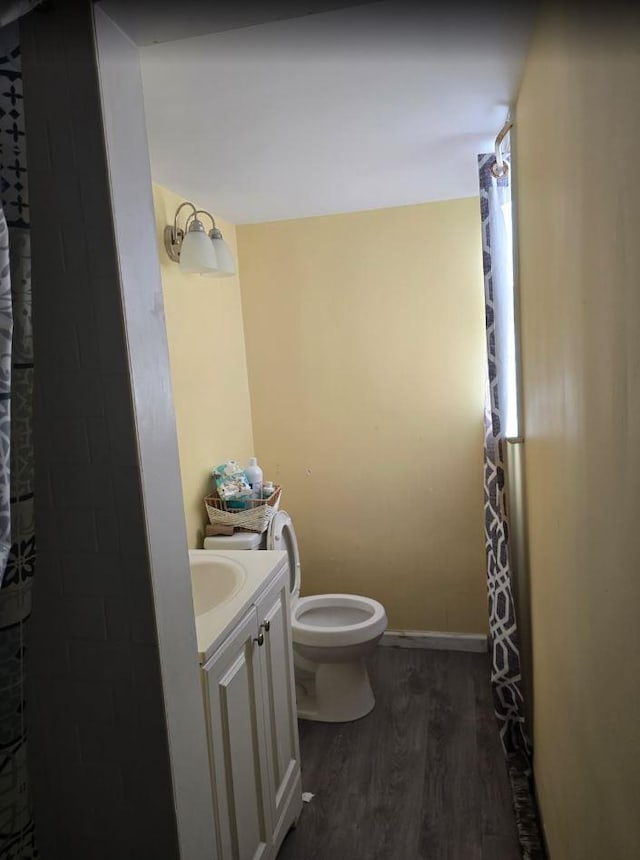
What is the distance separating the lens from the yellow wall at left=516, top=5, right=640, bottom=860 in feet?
2.47

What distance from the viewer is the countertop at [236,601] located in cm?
143

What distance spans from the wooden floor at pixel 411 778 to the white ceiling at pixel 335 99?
7.33 feet

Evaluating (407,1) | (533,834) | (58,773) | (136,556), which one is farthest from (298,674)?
(407,1)

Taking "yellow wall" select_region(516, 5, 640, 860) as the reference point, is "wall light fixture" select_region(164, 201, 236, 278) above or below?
above

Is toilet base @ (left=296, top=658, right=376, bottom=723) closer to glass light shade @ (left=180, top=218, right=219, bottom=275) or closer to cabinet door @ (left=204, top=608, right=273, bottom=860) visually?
cabinet door @ (left=204, top=608, right=273, bottom=860)

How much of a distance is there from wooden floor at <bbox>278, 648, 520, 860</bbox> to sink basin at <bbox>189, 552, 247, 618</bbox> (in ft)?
2.79

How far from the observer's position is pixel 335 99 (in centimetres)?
158

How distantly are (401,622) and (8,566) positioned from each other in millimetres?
2492

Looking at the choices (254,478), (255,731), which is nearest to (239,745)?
(255,731)

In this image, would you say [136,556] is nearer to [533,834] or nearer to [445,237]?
[533,834]

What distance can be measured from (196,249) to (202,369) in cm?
60

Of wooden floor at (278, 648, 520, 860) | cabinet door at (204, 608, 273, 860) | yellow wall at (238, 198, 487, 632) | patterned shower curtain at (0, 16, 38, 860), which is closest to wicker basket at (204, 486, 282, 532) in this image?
yellow wall at (238, 198, 487, 632)

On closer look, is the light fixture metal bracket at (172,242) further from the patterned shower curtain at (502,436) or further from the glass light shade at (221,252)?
the patterned shower curtain at (502,436)

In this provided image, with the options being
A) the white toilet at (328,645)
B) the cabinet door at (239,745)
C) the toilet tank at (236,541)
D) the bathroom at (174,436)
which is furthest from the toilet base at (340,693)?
the cabinet door at (239,745)
